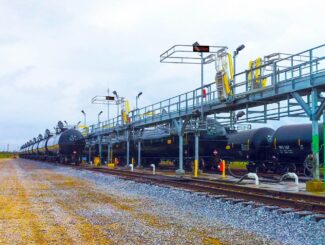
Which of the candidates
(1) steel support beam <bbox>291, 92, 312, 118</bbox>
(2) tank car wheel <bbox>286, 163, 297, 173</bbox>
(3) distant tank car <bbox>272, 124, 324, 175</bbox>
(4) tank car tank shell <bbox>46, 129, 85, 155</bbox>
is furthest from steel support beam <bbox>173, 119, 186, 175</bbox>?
(4) tank car tank shell <bbox>46, 129, 85, 155</bbox>

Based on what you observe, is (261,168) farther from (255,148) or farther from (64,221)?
(64,221)

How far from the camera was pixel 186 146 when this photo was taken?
97.1 ft

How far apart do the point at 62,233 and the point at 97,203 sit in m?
A: 4.58

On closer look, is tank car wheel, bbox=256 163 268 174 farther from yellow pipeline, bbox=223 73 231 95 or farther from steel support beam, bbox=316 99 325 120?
steel support beam, bbox=316 99 325 120

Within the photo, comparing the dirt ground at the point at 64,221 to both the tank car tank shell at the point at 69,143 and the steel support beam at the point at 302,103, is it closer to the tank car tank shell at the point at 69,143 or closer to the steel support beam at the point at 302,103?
the steel support beam at the point at 302,103

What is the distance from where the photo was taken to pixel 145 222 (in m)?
9.21

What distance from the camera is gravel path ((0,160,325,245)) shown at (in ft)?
24.8

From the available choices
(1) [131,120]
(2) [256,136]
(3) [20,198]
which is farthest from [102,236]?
(1) [131,120]

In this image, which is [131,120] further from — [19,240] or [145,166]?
[19,240]

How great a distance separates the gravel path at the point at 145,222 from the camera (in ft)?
24.8

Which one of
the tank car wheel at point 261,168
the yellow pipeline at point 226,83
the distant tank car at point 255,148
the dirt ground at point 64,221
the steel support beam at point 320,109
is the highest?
the yellow pipeline at point 226,83

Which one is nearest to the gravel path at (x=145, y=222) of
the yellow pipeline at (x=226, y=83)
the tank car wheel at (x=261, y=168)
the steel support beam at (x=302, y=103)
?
the steel support beam at (x=302, y=103)

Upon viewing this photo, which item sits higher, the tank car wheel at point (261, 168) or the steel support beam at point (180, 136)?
the steel support beam at point (180, 136)

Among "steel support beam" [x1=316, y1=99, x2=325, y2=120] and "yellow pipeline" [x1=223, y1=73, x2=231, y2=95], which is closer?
"steel support beam" [x1=316, y1=99, x2=325, y2=120]
